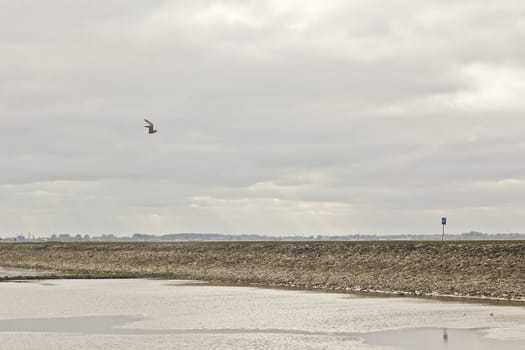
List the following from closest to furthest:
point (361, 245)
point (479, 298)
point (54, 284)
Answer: point (479, 298), point (54, 284), point (361, 245)

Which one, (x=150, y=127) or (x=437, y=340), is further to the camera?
(x=150, y=127)

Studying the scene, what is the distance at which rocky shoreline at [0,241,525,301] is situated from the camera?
50.3 metres

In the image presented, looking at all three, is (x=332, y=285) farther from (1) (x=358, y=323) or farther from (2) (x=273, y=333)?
(2) (x=273, y=333)

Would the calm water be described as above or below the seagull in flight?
below

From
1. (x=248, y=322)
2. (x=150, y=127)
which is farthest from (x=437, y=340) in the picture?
(x=150, y=127)

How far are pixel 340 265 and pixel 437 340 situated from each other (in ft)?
115

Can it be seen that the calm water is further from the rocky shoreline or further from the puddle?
the rocky shoreline

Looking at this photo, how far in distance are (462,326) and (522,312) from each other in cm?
617

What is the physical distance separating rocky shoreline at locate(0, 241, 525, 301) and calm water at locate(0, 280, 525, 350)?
23.8ft

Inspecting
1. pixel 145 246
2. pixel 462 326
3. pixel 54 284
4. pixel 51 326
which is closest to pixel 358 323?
pixel 462 326

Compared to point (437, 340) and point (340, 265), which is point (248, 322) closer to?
point (437, 340)

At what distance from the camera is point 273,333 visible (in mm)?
29891

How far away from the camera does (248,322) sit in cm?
3338

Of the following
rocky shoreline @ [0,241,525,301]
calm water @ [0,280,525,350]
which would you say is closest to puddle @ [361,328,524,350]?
calm water @ [0,280,525,350]
